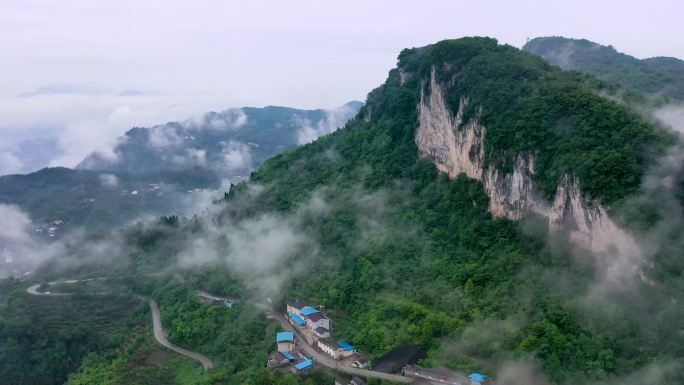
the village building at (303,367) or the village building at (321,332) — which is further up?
the village building at (321,332)

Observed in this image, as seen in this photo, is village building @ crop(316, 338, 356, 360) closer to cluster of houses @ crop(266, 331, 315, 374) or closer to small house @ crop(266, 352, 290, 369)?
cluster of houses @ crop(266, 331, 315, 374)

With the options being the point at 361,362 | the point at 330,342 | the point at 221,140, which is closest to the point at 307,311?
the point at 330,342

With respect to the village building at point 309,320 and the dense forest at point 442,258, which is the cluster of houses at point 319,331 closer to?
the village building at point 309,320

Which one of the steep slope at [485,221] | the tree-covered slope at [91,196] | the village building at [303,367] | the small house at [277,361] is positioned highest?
the steep slope at [485,221]

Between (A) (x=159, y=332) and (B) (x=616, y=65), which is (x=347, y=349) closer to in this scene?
(A) (x=159, y=332)

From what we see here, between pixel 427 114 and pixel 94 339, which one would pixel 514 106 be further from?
pixel 94 339

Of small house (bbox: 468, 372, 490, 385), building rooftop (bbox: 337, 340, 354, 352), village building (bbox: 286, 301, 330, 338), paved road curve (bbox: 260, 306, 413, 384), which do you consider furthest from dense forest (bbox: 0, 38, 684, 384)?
paved road curve (bbox: 260, 306, 413, 384)

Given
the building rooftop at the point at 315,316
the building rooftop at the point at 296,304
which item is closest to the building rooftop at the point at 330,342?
the building rooftop at the point at 315,316
